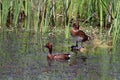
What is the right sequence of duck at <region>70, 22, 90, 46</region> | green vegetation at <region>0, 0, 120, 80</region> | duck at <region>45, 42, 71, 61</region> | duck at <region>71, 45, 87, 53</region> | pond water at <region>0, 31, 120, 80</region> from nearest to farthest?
pond water at <region>0, 31, 120, 80</region>
duck at <region>45, 42, 71, 61</region>
green vegetation at <region>0, 0, 120, 80</region>
duck at <region>71, 45, 87, 53</region>
duck at <region>70, 22, 90, 46</region>

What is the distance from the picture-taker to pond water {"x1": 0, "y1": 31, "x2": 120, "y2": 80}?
31.7 ft

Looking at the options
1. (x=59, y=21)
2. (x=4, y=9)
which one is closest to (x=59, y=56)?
(x=4, y=9)

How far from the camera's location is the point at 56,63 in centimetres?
1095

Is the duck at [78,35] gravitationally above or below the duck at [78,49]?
above

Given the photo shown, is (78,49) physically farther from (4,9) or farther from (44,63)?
(4,9)

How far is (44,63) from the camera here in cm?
1074

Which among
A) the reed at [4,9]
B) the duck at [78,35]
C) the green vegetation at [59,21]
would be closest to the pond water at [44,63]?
the green vegetation at [59,21]

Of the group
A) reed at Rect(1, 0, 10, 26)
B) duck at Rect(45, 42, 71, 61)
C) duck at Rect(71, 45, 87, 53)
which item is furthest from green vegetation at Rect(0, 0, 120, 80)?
duck at Rect(45, 42, 71, 61)

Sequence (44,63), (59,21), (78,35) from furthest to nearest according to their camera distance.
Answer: (59,21) → (78,35) → (44,63)

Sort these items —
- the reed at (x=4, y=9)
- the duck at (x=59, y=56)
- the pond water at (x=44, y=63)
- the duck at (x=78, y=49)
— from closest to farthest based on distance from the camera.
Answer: the pond water at (x=44, y=63)
the duck at (x=59, y=56)
the duck at (x=78, y=49)
the reed at (x=4, y=9)

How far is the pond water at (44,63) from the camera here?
9.67 meters

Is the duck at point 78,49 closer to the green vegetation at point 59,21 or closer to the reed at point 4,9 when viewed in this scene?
the green vegetation at point 59,21

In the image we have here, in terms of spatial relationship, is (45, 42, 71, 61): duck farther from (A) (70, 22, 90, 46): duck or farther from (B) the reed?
(B) the reed

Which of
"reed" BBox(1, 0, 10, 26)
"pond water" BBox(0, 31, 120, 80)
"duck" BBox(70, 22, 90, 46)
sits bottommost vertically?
"pond water" BBox(0, 31, 120, 80)
